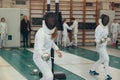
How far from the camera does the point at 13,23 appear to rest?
64.7 feet

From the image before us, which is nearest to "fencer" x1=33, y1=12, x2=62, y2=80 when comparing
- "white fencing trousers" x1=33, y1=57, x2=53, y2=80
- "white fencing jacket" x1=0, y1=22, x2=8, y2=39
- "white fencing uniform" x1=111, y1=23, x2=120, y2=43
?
"white fencing trousers" x1=33, y1=57, x2=53, y2=80

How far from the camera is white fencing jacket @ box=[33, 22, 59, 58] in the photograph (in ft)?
21.5

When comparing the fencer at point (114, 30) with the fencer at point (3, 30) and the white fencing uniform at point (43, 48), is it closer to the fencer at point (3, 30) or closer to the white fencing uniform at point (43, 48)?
the fencer at point (3, 30)

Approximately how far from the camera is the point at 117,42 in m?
22.3

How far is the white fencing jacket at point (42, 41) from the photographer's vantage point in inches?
258

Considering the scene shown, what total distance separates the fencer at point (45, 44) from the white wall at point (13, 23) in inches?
508

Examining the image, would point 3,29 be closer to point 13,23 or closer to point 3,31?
point 3,31

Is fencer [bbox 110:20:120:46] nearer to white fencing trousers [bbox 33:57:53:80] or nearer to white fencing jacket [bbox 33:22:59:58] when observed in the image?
white fencing jacket [bbox 33:22:59:58]

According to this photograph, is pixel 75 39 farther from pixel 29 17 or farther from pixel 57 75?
pixel 57 75

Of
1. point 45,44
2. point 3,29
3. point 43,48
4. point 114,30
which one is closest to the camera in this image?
point 43,48

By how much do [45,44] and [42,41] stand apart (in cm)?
28

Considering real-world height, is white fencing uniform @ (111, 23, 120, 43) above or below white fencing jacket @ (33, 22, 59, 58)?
below

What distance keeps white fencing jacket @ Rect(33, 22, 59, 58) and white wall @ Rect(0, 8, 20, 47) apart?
13.1 metres

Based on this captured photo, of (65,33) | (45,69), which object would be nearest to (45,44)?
(45,69)
